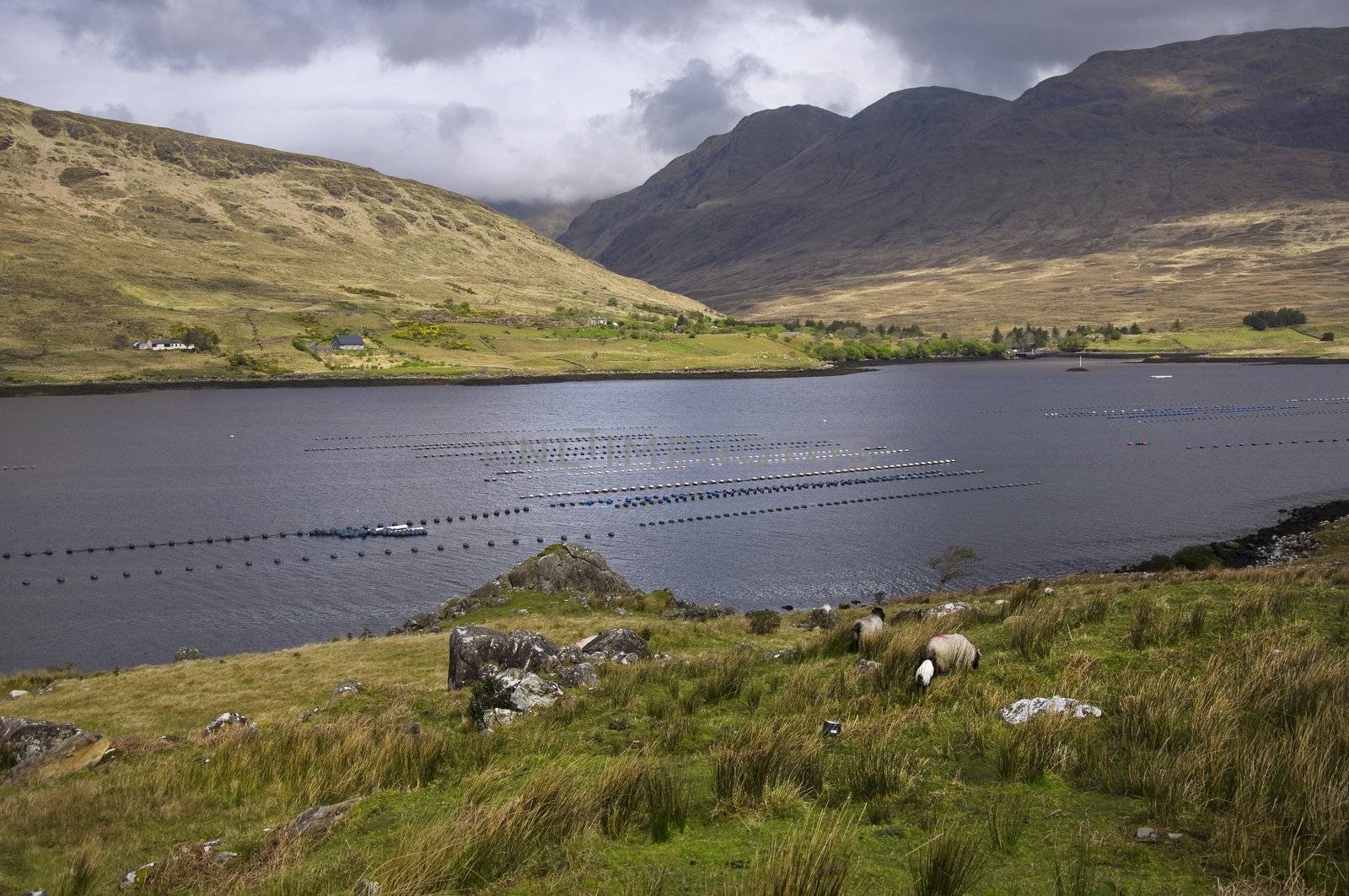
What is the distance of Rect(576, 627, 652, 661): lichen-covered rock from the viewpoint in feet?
64.0

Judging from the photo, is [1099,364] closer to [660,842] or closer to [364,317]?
[364,317]

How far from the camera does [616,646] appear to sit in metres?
19.8

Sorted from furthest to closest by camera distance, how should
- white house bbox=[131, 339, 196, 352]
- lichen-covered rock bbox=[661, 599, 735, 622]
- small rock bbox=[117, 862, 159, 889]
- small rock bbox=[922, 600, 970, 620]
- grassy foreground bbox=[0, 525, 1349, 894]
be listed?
white house bbox=[131, 339, 196, 352] < lichen-covered rock bbox=[661, 599, 735, 622] < small rock bbox=[922, 600, 970, 620] < small rock bbox=[117, 862, 159, 889] < grassy foreground bbox=[0, 525, 1349, 894]

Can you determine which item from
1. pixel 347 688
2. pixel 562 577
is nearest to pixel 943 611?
Answer: pixel 347 688

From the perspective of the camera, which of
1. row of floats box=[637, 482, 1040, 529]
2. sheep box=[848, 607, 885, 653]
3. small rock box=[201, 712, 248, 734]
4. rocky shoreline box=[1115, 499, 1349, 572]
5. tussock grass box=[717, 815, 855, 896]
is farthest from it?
row of floats box=[637, 482, 1040, 529]

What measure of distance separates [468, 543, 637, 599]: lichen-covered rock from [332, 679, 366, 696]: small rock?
14427 millimetres

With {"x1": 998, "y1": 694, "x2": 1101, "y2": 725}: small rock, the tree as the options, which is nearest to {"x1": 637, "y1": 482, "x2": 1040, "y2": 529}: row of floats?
the tree

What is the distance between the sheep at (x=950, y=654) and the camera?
494 inches

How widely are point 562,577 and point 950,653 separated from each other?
24.4 m

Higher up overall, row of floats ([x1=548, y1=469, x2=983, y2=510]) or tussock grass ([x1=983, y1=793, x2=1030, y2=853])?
tussock grass ([x1=983, y1=793, x2=1030, y2=853])

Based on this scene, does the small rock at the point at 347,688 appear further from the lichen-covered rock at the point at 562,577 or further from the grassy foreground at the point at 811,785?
the lichen-covered rock at the point at 562,577

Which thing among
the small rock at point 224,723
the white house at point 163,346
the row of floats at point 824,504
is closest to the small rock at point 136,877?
the small rock at point 224,723

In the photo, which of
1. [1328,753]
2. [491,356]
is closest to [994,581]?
[1328,753]

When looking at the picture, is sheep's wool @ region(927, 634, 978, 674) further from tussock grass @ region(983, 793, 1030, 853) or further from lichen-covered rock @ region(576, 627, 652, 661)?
lichen-covered rock @ region(576, 627, 652, 661)
